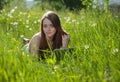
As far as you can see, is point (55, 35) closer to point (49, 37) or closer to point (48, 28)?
point (49, 37)

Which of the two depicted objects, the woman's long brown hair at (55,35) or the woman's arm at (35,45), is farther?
the woman's long brown hair at (55,35)

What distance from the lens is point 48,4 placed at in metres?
14.9

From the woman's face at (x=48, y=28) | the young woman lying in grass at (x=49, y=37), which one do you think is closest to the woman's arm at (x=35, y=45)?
the young woman lying in grass at (x=49, y=37)

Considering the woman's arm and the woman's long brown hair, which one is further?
the woman's long brown hair

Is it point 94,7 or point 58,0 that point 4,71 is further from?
point 58,0

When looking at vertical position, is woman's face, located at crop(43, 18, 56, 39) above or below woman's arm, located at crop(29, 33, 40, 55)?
above

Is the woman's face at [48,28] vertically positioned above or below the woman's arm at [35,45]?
above

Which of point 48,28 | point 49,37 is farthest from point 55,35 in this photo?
point 48,28

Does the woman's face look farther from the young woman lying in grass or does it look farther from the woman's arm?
the woman's arm

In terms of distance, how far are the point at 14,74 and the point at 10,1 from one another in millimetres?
11252

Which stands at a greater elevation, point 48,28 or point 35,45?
point 48,28

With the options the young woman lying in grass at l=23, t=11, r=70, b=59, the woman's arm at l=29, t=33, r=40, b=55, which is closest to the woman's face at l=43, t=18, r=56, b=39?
the young woman lying in grass at l=23, t=11, r=70, b=59

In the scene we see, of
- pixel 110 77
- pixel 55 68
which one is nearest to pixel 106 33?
pixel 55 68

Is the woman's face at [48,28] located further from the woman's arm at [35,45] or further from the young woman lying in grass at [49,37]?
the woman's arm at [35,45]
